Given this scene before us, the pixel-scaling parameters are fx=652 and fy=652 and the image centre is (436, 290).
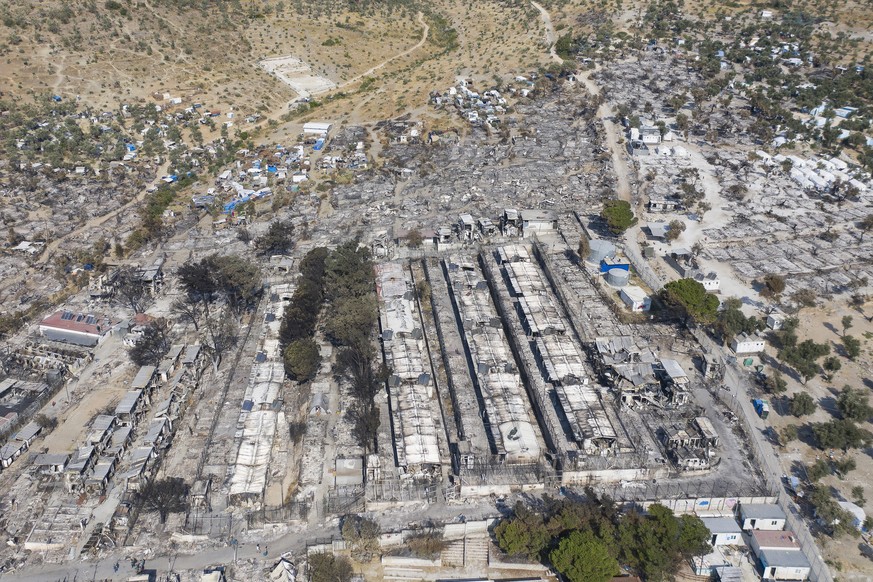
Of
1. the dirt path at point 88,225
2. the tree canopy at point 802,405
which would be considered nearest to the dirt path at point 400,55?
the dirt path at point 88,225

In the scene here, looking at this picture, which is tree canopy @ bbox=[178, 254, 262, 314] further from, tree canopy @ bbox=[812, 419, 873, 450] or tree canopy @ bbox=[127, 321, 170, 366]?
tree canopy @ bbox=[812, 419, 873, 450]

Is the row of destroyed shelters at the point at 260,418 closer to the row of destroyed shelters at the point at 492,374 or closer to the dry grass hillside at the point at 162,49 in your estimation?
the row of destroyed shelters at the point at 492,374

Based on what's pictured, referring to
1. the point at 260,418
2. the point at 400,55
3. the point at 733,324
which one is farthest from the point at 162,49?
the point at 733,324

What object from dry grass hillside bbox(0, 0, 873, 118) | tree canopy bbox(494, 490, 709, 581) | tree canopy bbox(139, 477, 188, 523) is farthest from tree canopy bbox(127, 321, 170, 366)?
dry grass hillside bbox(0, 0, 873, 118)

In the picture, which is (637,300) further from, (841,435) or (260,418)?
(260,418)

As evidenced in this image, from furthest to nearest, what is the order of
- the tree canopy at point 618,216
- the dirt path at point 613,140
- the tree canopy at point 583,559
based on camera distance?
the dirt path at point 613,140, the tree canopy at point 618,216, the tree canopy at point 583,559

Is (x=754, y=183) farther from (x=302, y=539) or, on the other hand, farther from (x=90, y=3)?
(x=90, y=3)
